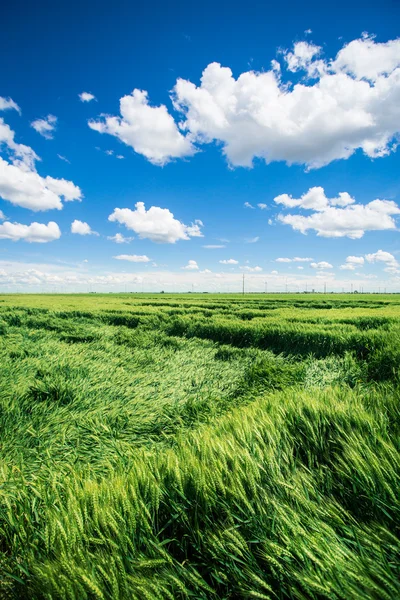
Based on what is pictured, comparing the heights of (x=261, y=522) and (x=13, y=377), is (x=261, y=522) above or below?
above

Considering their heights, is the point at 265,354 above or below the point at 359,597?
below

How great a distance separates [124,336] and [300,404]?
820cm

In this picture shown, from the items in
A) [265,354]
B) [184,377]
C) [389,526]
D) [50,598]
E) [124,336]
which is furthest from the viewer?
[124,336]

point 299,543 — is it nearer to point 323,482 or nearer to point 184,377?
point 323,482

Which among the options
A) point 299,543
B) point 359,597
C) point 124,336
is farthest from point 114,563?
point 124,336

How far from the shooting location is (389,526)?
1174 mm

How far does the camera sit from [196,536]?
4.11 ft

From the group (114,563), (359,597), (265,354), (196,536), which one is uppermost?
(359,597)

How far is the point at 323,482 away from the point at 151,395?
10.9 feet

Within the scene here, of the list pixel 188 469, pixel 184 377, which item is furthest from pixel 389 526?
pixel 184 377

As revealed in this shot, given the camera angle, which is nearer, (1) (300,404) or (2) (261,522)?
(2) (261,522)

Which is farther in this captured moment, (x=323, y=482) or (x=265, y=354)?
(x=265, y=354)

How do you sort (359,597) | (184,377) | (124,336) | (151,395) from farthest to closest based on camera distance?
(124,336) → (184,377) → (151,395) → (359,597)

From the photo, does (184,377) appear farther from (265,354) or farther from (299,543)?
(299,543)
